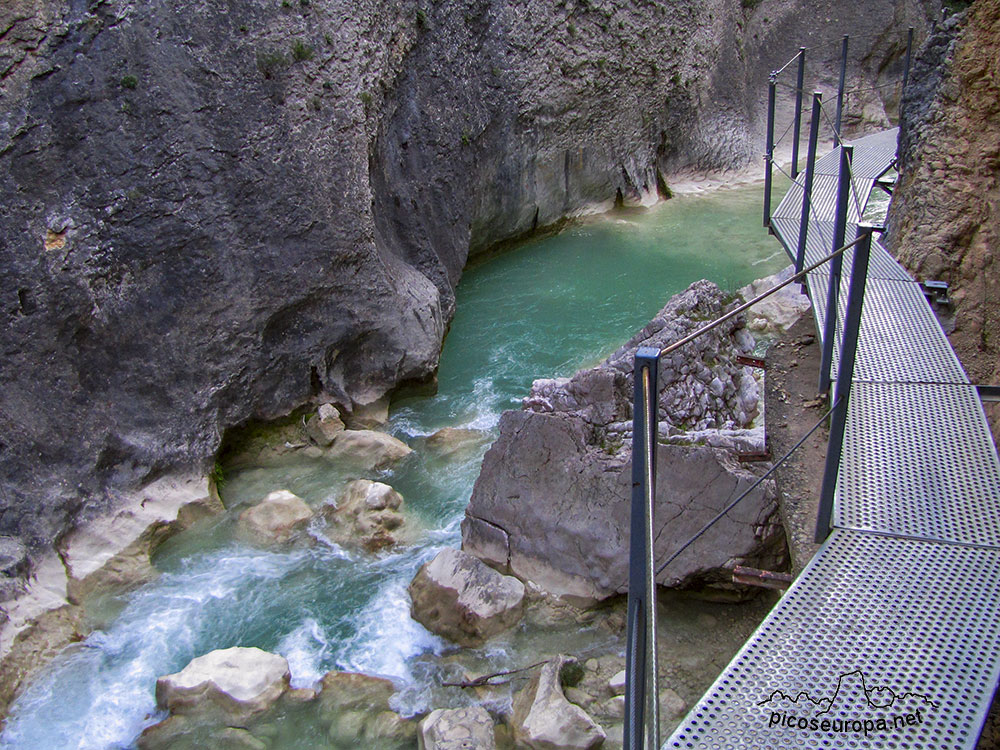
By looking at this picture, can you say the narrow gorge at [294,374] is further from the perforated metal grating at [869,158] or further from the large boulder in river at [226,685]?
the perforated metal grating at [869,158]

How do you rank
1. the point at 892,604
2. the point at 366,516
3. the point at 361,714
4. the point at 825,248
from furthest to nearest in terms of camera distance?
the point at 366,516 → the point at 825,248 → the point at 361,714 → the point at 892,604

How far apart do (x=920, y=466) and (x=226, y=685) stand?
5.11 meters

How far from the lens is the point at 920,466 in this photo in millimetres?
4660

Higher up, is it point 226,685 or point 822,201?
point 822,201

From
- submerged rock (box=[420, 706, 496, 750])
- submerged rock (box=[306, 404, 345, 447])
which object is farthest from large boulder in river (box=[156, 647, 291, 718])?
submerged rock (box=[306, 404, 345, 447])

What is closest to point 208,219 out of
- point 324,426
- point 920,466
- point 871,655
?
point 324,426

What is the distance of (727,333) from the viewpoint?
978 cm

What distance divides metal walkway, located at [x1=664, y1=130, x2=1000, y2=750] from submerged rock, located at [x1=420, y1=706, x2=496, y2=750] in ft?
9.47

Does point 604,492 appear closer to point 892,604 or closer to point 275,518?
point 892,604

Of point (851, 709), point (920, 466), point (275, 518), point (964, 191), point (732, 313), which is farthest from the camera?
point (275, 518)

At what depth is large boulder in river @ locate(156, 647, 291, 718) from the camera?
657 centimetres

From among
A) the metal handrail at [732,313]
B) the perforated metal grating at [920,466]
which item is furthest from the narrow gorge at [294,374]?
the metal handrail at [732,313]

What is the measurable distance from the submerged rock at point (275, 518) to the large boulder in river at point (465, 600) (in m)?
1.91

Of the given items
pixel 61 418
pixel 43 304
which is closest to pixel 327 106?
pixel 43 304
